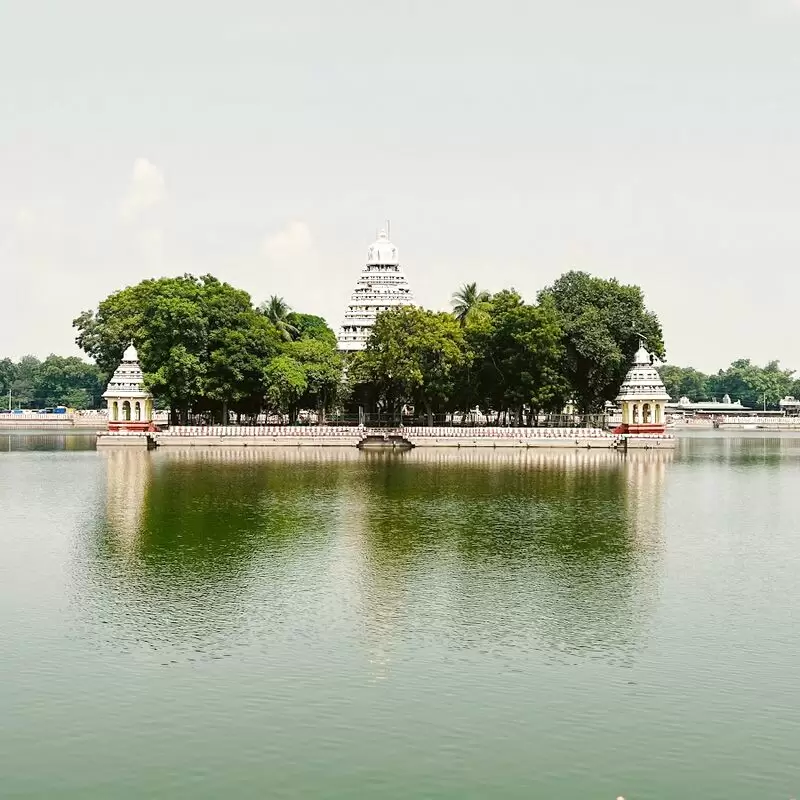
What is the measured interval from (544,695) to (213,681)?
217 inches

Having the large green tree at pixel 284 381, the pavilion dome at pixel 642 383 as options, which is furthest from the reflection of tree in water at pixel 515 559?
the pavilion dome at pixel 642 383

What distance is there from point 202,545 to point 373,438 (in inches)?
1840

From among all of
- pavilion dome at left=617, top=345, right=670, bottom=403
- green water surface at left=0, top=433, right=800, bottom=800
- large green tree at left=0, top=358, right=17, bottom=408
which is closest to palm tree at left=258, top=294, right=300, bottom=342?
pavilion dome at left=617, top=345, right=670, bottom=403

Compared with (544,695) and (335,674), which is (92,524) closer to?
(335,674)

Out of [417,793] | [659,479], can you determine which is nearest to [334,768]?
[417,793]

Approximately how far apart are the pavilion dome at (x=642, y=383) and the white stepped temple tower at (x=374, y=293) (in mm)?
26453

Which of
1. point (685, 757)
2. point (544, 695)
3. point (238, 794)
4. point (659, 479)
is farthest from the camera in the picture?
point (659, 479)

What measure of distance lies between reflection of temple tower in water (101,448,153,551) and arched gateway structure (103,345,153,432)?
5.71 metres

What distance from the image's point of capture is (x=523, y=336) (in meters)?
78.6

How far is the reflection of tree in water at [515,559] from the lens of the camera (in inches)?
928

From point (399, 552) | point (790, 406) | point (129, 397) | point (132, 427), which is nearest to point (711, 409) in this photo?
point (790, 406)

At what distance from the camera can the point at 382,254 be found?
111750 millimetres

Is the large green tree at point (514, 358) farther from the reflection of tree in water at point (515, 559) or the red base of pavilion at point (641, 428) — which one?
the reflection of tree in water at point (515, 559)

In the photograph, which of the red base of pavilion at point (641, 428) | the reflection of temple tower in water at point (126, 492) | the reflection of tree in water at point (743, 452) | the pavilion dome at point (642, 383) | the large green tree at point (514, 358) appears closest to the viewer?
the reflection of temple tower in water at point (126, 492)
